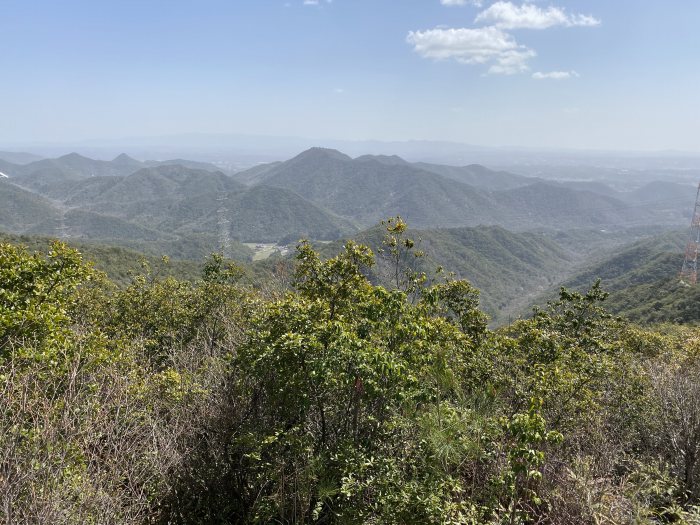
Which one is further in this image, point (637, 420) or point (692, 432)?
point (637, 420)

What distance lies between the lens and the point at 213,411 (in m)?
10.1

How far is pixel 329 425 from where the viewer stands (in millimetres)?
9070

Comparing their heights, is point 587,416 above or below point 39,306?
below

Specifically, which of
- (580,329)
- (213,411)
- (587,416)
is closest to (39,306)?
(213,411)

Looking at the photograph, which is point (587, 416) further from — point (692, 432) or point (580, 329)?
point (580, 329)

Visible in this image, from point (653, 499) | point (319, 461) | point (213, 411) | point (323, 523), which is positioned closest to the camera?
point (319, 461)

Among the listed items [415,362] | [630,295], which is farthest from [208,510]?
[630,295]

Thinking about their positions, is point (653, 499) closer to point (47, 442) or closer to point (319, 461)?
point (319, 461)

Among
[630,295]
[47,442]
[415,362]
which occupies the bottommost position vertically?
[630,295]

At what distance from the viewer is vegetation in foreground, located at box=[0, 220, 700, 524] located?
23.0 feet

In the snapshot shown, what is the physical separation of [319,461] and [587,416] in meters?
7.77

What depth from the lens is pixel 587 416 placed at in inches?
440

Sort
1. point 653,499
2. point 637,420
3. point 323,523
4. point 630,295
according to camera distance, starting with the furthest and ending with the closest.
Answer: point 630,295 < point 637,420 < point 653,499 < point 323,523

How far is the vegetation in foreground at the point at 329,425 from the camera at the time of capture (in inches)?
276
